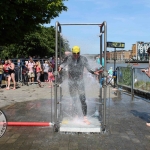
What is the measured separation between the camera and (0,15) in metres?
13.9

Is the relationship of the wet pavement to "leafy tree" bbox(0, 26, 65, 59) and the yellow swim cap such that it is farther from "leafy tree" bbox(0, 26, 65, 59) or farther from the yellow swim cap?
"leafy tree" bbox(0, 26, 65, 59)

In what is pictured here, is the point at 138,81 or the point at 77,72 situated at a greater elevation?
the point at 77,72

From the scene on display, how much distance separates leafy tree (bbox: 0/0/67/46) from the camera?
14391mm

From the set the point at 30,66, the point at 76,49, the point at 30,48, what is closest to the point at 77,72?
the point at 76,49

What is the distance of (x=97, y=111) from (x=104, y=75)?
2.04 m

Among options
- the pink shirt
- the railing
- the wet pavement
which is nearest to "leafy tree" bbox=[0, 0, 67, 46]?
the pink shirt

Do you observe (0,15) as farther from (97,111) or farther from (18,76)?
(97,111)

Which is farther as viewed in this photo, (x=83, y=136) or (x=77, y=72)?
(x=77, y=72)

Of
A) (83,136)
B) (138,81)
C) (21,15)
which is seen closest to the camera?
(83,136)

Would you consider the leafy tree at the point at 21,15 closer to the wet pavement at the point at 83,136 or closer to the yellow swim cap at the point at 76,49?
the wet pavement at the point at 83,136

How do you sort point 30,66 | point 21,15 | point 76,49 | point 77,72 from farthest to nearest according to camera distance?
1. point 30,66
2. point 21,15
3. point 77,72
4. point 76,49

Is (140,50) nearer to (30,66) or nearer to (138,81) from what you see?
(30,66)

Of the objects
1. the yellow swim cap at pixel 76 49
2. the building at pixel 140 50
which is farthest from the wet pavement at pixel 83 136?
the building at pixel 140 50

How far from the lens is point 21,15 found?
51.5ft
